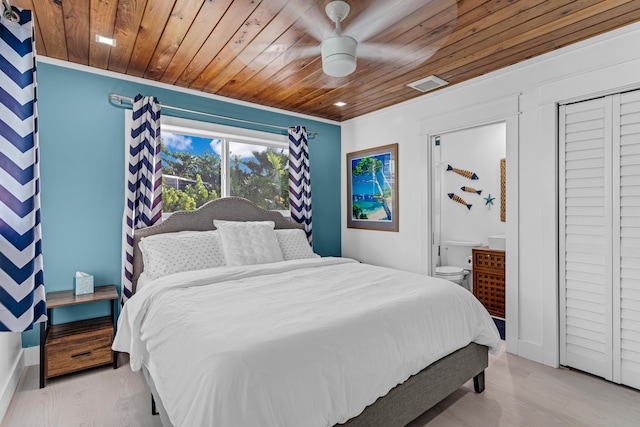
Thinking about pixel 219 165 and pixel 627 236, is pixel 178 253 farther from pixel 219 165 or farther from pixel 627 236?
pixel 627 236

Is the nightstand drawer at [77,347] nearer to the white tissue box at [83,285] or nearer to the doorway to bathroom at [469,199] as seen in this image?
the white tissue box at [83,285]

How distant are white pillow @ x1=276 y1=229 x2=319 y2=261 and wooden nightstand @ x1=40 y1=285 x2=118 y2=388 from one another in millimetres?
1492

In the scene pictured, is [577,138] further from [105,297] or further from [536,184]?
[105,297]

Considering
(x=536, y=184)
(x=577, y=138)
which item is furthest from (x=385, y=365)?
(x=577, y=138)

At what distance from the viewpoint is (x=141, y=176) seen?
3.00 metres

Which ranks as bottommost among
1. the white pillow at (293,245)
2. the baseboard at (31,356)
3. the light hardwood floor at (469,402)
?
the light hardwood floor at (469,402)

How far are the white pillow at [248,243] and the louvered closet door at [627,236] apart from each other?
2639mm

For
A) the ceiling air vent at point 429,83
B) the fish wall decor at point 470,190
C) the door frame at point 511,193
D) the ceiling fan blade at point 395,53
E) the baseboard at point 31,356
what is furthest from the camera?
the fish wall decor at point 470,190

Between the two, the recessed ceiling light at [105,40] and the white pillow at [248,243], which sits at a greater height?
the recessed ceiling light at [105,40]

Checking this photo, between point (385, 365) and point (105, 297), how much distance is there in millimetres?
2227

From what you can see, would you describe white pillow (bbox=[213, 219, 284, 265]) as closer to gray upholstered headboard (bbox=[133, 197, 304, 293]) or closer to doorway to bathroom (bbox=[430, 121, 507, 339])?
gray upholstered headboard (bbox=[133, 197, 304, 293])

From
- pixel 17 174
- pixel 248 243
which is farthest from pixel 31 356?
pixel 248 243

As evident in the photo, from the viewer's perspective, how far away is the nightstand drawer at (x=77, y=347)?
95.0 inches

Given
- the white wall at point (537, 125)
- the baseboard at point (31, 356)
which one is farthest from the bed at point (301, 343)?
the baseboard at point (31, 356)
